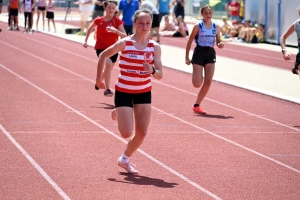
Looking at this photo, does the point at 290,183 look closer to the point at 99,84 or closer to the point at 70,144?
the point at 99,84

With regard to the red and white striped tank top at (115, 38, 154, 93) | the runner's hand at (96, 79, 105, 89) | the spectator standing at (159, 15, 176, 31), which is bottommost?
the spectator standing at (159, 15, 176, 31)

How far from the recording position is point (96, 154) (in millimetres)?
10055

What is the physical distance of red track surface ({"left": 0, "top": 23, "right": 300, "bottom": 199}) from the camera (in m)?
8.24

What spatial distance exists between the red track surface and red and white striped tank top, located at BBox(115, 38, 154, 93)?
977 millimetres

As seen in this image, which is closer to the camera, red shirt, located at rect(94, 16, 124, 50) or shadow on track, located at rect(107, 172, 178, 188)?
shadow on track, located at rect(107, 172, 178, 188)

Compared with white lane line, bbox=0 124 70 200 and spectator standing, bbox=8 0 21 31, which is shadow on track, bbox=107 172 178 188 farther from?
spectator standing, bbox=8 0 21 31

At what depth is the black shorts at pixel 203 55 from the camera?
1374 cm

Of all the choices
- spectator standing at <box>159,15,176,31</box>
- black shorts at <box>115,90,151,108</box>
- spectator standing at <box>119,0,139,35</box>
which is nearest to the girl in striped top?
black shorts at <box>115,90,151,108</box>

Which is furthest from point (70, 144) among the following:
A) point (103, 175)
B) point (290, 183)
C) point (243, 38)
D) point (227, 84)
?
point (243, 38)

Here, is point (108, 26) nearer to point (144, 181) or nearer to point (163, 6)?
point (144, 181)

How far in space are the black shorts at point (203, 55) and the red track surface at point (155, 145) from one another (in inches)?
35.7

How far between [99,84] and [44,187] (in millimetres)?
→ 1415

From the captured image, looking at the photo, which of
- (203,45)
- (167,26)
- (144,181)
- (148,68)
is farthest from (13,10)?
(148,68)

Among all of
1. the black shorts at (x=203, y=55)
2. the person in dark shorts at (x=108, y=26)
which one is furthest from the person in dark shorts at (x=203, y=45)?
the person in dark shorts at (x=108, y=26)
